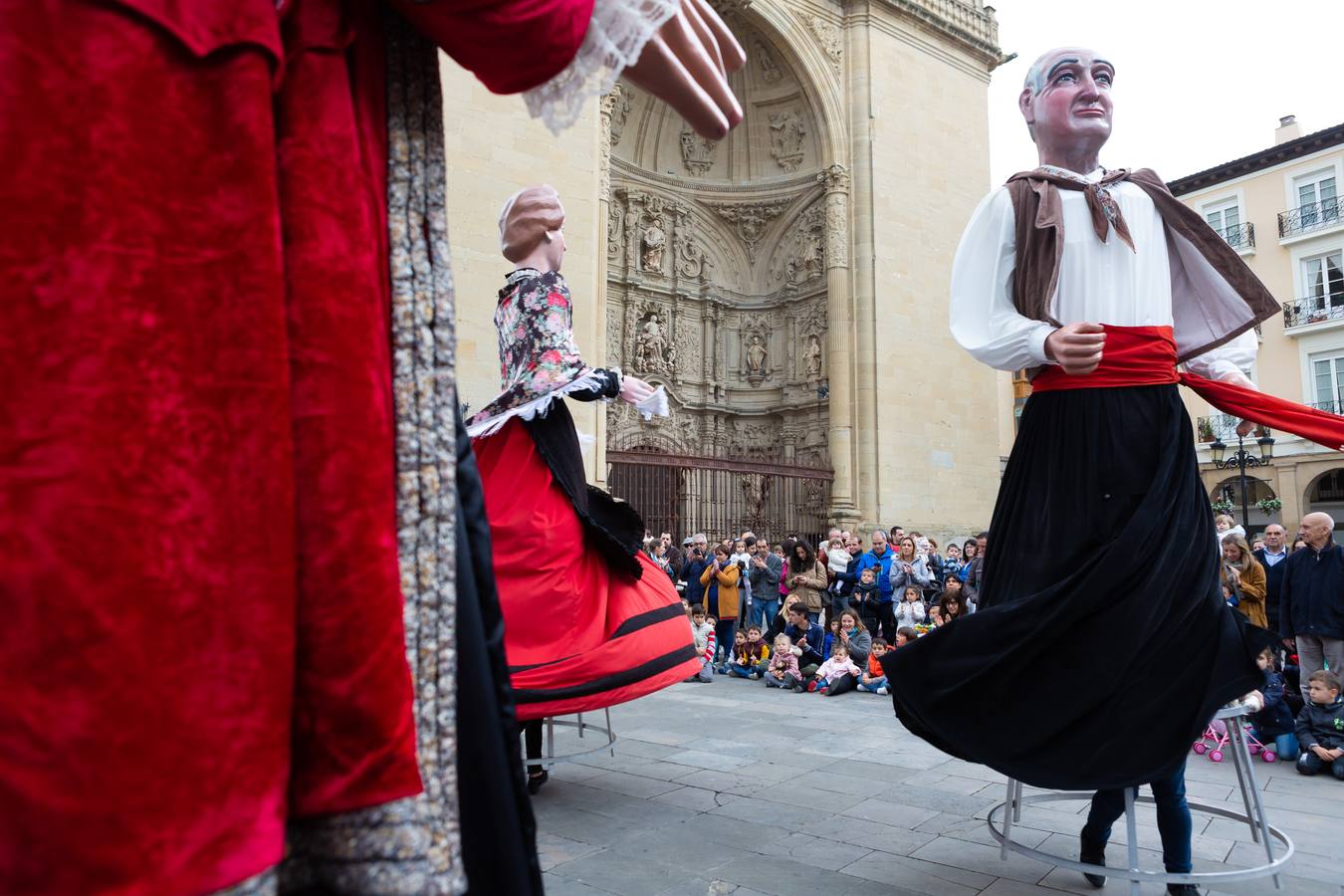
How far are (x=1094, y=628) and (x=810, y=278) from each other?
1576cm

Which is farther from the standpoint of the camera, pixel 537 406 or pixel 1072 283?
pixel 537 406

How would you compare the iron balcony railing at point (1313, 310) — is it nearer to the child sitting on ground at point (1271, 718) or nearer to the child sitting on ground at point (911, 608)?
the child sitting on ground at point (911, 608)

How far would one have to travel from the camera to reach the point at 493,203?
11.7 meters

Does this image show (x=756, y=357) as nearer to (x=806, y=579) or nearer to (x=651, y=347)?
(x=651, y=347)

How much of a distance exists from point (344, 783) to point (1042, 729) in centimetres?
185

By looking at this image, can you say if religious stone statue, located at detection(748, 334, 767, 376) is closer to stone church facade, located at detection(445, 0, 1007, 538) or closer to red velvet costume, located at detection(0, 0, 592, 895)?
stone church facade, located at detection(445, 0, 1007, 538)

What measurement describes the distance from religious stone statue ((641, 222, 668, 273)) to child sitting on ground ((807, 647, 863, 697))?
1156 cm

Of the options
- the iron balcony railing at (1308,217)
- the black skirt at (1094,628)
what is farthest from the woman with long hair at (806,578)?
the iron balcony railing at (1308,217)

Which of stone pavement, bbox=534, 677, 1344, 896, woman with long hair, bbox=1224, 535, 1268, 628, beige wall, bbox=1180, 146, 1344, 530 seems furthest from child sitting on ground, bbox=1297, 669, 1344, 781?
beige wall, bbox=1180, 146, 1344, 530

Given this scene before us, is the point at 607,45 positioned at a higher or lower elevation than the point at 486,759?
higher

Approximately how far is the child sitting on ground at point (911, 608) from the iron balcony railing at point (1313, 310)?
837 inches

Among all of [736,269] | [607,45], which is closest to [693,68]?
[607,45]

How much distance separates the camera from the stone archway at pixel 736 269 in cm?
1672

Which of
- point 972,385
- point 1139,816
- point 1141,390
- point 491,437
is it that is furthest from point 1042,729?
point 972,385
